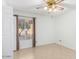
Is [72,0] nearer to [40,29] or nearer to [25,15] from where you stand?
[25,15]

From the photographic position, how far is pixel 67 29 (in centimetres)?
741

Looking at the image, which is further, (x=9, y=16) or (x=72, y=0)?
(x=72, y=0)

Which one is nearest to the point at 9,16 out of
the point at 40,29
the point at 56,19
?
the point at 40,29

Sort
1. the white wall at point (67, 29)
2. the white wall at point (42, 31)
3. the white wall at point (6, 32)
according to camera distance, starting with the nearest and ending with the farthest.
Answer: the white wall at point (6, 32) < the white wall at point (67, 29) < the white wall at point (42, 31)

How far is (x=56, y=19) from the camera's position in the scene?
8945 mm

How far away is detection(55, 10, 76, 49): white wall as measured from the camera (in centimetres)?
668

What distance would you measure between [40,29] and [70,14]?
245cm

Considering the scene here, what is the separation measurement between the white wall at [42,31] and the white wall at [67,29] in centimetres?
51

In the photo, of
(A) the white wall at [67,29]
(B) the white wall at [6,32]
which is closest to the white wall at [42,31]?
(A) the white wall at [67,29]

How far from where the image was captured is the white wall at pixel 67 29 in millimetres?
6684

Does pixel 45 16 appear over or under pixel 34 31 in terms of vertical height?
over

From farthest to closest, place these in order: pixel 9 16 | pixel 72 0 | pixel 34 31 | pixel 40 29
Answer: pixel 40 29, pixel 34 31, pixel 72 0, pixel 9 16

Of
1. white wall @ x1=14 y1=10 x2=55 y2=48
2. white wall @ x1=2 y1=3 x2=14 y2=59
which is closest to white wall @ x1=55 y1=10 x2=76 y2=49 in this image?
white wall @ x1=14 y1=10 x2=55 y2=48

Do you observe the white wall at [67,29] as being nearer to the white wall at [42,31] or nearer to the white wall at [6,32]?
the white wall at [42,31]
